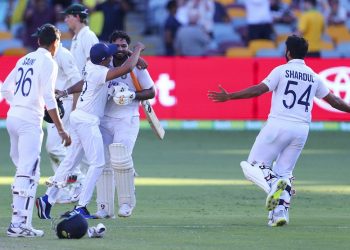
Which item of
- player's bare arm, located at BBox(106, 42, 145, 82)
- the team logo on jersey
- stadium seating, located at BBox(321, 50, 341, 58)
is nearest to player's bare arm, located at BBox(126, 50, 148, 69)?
player's bare arm, located at BBox(106, 42, 145, 82)

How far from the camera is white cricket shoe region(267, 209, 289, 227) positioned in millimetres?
12625

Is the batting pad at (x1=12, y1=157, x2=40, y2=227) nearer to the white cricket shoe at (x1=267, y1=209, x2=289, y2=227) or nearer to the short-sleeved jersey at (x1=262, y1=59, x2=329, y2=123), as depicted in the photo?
the white cricket shoe at (x1=267, y1=209, x2=289, y2=227)

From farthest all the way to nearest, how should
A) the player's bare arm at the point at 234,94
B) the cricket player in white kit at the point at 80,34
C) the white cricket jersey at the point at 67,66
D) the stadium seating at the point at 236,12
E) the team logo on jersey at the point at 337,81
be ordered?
the stadium seating at the point at 236,12 → the team logo on jersey at the point at 337,81 → the cricket player in white kit at the point at 80,34 → the white cricket jersey at the point at 67,66 → the player's bare arm at the point at 234,94

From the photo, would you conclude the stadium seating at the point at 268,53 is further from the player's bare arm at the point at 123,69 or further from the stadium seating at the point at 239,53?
the player's bare arm at the point at 123,69

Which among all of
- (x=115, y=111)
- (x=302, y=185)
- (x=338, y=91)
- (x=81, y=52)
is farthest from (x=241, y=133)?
(x=115, y=111)

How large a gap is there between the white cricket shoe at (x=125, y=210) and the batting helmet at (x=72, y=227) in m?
1.86

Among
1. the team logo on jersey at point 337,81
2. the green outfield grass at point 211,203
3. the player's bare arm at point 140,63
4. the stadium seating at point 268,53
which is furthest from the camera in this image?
the stadium seating at point 268,53

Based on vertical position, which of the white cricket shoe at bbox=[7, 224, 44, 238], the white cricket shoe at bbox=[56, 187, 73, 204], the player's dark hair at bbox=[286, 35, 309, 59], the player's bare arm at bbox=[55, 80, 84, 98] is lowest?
the white cricket shoe at bbox=[56, 187, 73, 204]

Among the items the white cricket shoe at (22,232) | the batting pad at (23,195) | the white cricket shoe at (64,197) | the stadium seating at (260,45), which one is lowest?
the stadium seating at (260,45)

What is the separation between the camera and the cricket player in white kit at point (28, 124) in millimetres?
11633

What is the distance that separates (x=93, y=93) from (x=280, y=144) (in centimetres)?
Answer: 204

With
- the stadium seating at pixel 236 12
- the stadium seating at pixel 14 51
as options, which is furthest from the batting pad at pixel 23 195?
the stadium seating at pixel 236 12

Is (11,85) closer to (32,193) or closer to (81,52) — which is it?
(32,193)

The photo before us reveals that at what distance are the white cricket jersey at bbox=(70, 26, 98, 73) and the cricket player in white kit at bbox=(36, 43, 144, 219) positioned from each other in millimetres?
2454
